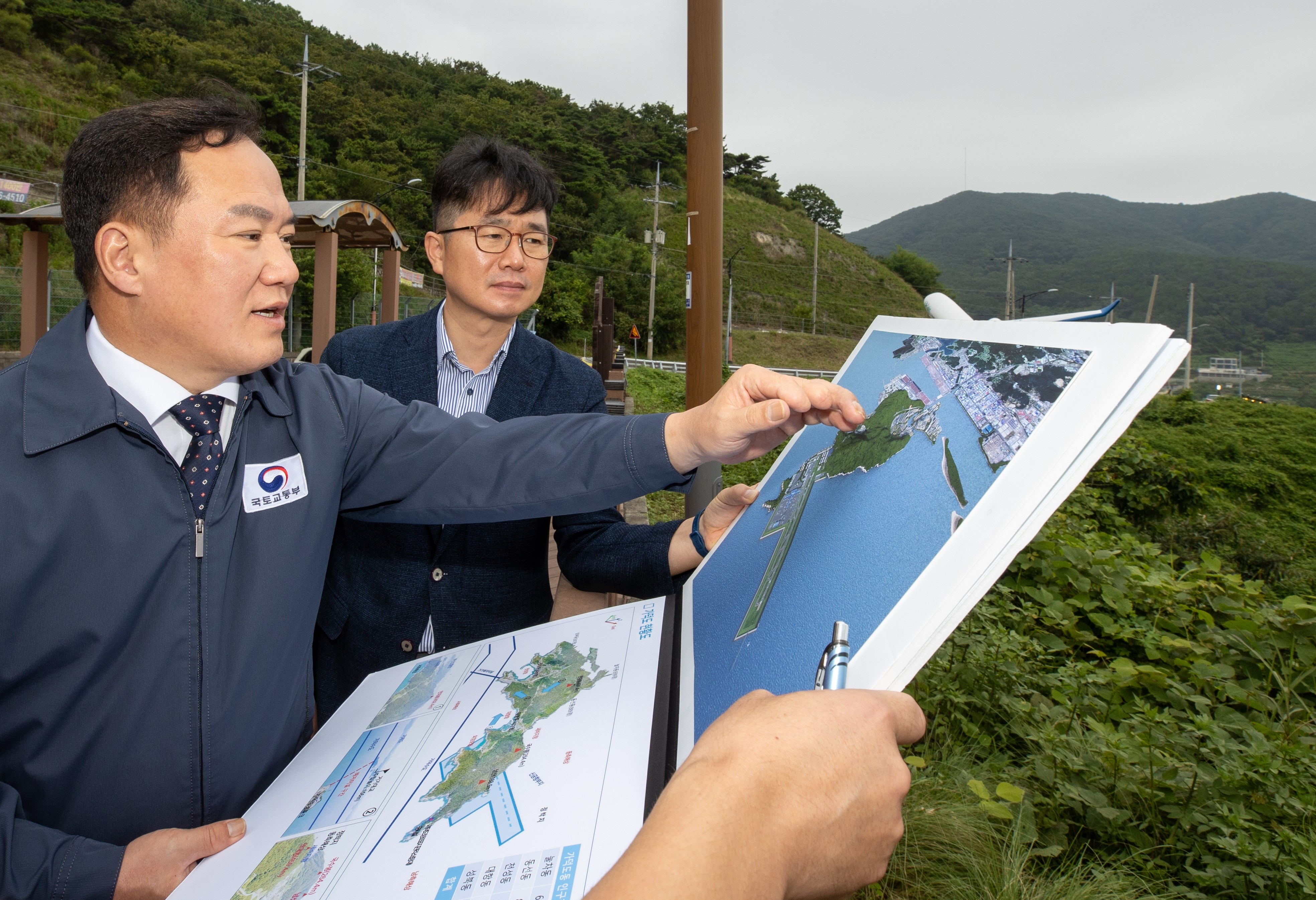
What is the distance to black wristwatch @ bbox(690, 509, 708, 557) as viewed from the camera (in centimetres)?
158

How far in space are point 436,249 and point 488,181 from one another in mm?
290

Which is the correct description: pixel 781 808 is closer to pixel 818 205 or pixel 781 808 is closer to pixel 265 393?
pixel 265 393

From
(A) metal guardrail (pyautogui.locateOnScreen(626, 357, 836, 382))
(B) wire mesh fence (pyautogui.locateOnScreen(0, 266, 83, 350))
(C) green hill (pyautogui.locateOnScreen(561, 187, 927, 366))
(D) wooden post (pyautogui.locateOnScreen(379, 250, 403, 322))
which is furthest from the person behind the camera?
(C) green hill (pyautogui.locateOnScreen(561, 187, 927, 366))

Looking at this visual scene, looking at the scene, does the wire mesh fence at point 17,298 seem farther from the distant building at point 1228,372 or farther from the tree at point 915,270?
the tree at point 915,270

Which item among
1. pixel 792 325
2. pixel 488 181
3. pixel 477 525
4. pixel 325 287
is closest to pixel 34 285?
pixel 325 287

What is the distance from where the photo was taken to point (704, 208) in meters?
4.02

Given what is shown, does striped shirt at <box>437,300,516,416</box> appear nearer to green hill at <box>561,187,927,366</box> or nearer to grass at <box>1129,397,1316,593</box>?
grass at <box>1129,397,1316,593</box>

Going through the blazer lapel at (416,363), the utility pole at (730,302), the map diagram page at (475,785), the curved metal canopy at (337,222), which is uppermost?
the utility pole at (730,302)

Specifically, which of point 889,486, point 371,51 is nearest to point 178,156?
point 889,486

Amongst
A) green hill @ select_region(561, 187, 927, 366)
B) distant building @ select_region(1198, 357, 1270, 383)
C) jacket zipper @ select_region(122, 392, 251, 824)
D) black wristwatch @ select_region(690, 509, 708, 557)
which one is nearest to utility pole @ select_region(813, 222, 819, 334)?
green hill @ select_region(561, 187, 927, 366)

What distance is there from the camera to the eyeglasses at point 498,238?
227 cm

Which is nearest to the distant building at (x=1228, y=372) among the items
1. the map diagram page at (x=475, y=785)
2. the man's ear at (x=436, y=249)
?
the man's ear at (x=436, y=249)

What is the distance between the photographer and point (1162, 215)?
112 m

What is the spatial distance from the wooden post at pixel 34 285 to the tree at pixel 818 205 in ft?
264
